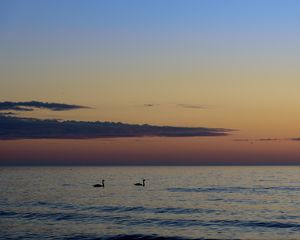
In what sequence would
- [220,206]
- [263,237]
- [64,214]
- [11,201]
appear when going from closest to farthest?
1. [263,237]
2. [64,214]
3. [220,206]
4. [11,201]

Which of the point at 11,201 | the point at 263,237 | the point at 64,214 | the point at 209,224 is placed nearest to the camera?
the point at 263,237

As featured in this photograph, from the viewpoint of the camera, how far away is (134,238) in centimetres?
4378

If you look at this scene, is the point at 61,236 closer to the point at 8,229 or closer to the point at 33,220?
the point at 8,229

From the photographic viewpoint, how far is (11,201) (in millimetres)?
71562

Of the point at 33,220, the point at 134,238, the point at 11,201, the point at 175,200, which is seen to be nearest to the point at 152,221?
the point at 134,238

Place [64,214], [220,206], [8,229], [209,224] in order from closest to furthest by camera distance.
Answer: [8,229]
[209,224]
[64,214]
[220,206]

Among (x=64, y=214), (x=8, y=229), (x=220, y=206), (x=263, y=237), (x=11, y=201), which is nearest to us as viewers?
(x=263, y=237)

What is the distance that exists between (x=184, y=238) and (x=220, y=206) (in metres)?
21.9

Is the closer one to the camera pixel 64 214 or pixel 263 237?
pixel 263 237

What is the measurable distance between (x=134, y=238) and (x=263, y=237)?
1092 centimetres

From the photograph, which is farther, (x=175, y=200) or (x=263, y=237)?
(x=175, y=200)

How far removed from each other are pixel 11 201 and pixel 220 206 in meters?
29.0

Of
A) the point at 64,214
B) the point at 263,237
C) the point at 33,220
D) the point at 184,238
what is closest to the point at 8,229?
the point at 33,220

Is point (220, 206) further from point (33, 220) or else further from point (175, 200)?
point (33, 220)
